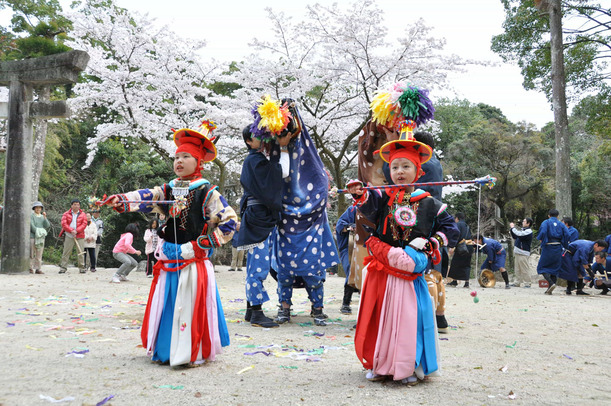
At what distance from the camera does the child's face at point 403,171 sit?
11.6ft

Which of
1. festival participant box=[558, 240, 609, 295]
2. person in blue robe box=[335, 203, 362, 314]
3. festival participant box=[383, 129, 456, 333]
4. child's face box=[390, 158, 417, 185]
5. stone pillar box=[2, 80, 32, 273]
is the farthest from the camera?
stone pillar box=[2, 80, 32, 273]

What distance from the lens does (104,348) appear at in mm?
4230

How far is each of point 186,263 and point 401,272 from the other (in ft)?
5.49

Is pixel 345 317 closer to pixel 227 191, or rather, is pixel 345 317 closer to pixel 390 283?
pixel 390 283

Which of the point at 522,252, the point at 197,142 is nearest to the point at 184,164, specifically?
the point at 197,142

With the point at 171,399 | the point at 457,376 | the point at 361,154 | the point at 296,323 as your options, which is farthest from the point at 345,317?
the point at 171,399

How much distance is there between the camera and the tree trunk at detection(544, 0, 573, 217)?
12883 mm

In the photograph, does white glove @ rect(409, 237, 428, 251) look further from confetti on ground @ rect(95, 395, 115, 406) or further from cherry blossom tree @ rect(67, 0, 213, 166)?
cherry blossom tree @ rect(67, 0, 213, 166)

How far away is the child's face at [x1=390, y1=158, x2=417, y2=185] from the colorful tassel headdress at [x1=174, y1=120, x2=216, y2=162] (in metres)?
1.57

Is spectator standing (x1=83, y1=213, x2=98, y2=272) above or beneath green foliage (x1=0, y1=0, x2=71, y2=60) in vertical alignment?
beneath

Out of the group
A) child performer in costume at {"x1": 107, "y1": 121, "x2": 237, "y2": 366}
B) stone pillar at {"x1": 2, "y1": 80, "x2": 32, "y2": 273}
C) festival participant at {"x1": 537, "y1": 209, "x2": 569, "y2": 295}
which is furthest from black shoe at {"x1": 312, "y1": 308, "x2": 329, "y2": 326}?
stone pillar at {"x1": 2, "y1": 80, "x2": 32, "y2": 273}

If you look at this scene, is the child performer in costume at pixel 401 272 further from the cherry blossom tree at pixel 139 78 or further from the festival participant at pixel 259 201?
the cherry blossom tree at pixel 139 78

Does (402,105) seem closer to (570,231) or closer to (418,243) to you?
(418,243)

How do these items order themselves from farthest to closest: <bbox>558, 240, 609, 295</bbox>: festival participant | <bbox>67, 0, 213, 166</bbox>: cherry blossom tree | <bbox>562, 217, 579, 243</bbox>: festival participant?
<bbox>67, 0, 213, 166</bbox>: cherry blossom tree → <bbox>562, 217, 579, 243</bbox>: festival participant → <bbox>558, 240, 609, 295</bbox>: festival participant
